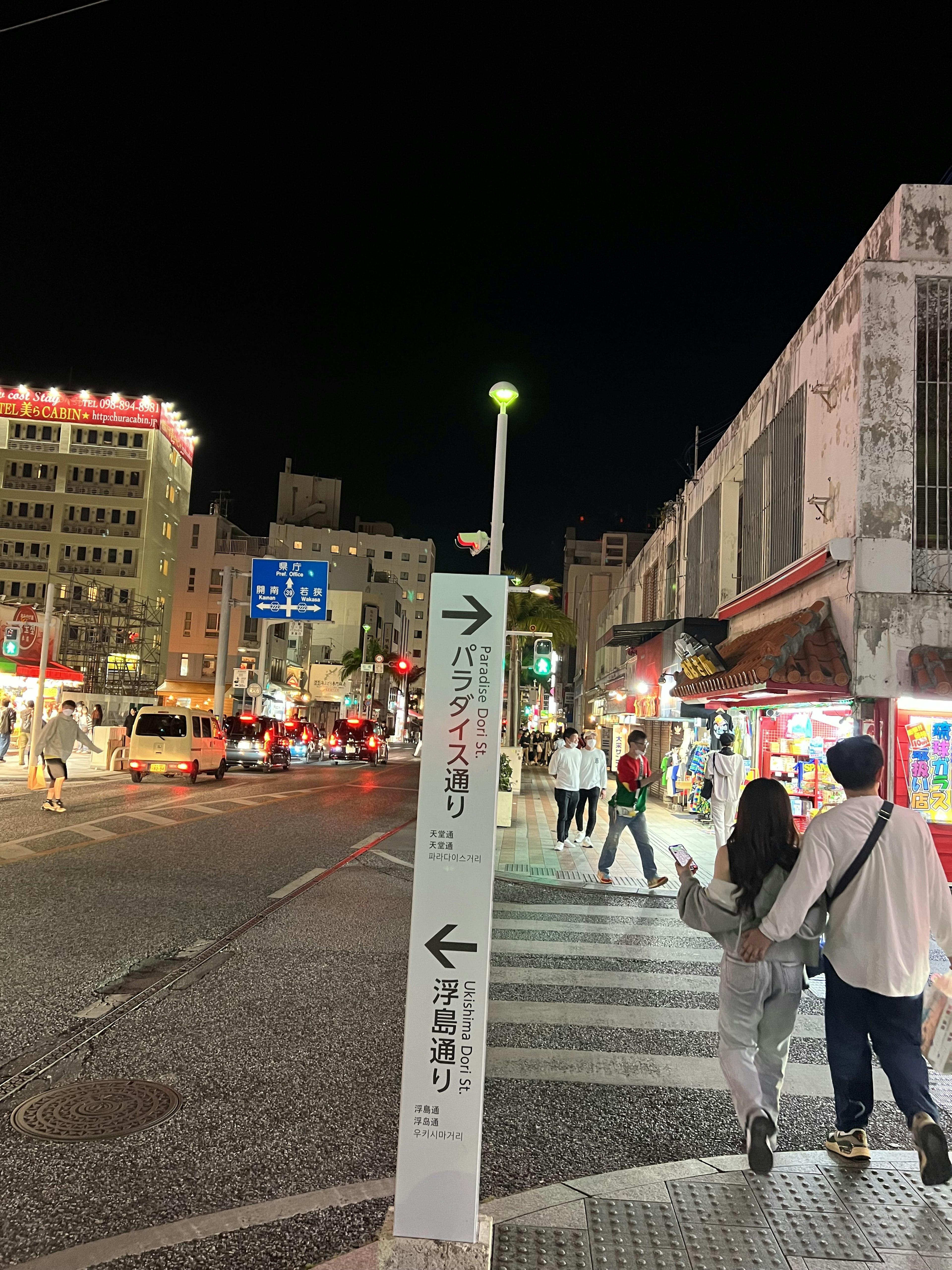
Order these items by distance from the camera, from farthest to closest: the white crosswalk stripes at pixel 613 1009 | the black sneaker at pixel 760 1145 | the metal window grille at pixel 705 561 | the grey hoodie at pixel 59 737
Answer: the metal window grille at pixel 705 561 < the grey hoodie at pixel 59 737 < the white crosswalk stripes at pixel 613 1009 < the black sneaker at pixel 760 1145

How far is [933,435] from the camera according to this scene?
13.2m

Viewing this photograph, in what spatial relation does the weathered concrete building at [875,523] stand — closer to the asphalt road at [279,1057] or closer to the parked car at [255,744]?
the asphalt road at [279,1057]

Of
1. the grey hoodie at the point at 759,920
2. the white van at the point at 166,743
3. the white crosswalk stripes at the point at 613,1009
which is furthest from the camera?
the white van at the point at 166,743

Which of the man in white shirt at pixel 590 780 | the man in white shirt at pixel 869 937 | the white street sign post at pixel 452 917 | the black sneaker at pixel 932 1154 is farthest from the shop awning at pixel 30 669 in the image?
the black sneaker at pixel 932 1154

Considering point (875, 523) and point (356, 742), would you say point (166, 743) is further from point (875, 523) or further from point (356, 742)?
point (356, 742)

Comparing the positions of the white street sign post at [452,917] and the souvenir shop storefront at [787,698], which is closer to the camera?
the white street sign post at [452,917]

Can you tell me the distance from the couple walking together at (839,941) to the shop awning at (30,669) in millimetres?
31329

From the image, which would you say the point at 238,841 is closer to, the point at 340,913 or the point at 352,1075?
the point at 340,913

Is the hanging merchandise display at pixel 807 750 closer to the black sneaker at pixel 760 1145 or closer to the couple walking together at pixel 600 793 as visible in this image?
the couple walking together at pixel 600 793

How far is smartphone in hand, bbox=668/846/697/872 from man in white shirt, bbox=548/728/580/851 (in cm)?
1068

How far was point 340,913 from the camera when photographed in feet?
30.8

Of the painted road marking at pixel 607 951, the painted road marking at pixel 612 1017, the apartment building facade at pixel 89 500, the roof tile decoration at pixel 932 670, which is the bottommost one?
the painted road marking at pixel 607 951

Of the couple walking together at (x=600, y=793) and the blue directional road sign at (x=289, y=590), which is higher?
the blue directional road sign at (x=289, y=590)

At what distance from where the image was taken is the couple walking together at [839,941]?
12.8 feet
